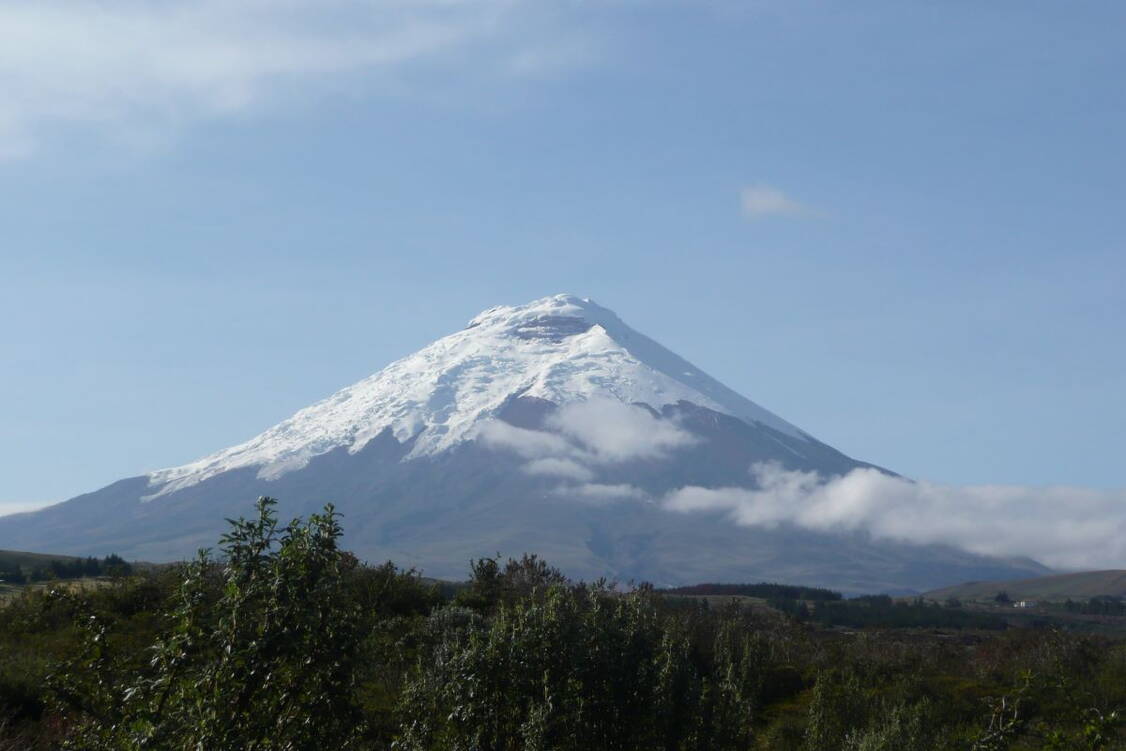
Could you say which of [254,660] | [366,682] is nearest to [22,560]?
[366,682]

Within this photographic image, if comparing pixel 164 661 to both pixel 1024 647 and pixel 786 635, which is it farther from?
pixel 1024 647

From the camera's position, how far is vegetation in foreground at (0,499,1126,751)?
10367mm

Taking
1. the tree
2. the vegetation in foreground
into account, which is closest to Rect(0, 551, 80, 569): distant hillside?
the vegetation in foreground

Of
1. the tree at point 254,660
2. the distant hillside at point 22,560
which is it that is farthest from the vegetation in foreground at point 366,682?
the distant hillside at point 22,560

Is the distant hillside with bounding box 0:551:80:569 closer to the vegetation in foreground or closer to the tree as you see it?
the vegetation in foreground

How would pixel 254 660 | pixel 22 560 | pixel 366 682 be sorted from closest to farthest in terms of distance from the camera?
pixel 254 660 < pixel 366 682 < pixel 22 560

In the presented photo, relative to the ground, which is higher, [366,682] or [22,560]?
[366,682]

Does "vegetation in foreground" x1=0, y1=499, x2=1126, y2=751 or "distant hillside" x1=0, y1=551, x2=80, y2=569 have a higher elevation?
"vegetation in foreground" x1=0, y1=499, x2=1126, y2=751

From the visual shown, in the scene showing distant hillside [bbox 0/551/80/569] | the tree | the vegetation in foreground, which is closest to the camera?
the tree

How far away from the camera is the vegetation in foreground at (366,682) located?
10.4 meters

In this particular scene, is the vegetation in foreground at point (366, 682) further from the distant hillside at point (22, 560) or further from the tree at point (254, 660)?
the distant hillside at point (22, 560)

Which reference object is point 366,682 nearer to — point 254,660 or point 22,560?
point 254,660

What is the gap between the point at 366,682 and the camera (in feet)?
63.7

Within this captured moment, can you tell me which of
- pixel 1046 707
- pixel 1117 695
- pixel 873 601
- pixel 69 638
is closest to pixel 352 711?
pixel 69 638
